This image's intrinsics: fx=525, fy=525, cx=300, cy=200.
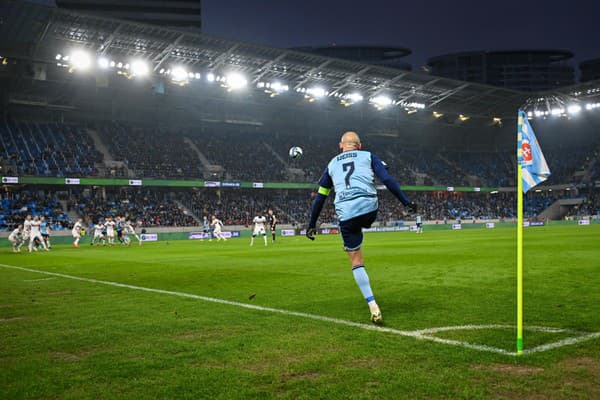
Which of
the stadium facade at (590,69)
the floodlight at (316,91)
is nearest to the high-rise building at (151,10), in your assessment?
the floodlight at (316,91)

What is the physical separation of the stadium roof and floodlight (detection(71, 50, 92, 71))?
0.61 m

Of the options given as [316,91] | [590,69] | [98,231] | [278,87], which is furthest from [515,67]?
[98,231]

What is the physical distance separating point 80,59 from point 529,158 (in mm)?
44238

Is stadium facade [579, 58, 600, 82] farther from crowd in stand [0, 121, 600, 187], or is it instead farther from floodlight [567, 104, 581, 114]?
floodlight [567, 104, 581, 114]

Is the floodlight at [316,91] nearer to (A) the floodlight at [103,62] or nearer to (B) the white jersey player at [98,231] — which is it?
(A) the floodlight at [103,62]

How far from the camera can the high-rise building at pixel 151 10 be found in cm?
9494

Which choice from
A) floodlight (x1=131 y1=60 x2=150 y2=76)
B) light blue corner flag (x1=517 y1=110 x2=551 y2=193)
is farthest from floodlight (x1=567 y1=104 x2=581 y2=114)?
light blue corner flag (x1=517 y1=110 x2=551 y2=193)

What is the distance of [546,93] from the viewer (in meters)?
66.7

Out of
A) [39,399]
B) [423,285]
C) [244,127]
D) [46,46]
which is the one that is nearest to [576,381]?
[39,399]

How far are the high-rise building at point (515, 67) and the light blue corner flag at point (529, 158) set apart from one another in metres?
166

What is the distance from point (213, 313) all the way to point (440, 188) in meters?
67.3

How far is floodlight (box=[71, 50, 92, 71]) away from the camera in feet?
141

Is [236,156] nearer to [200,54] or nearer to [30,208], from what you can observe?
[200,54]

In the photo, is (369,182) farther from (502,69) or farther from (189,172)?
(502,69)
